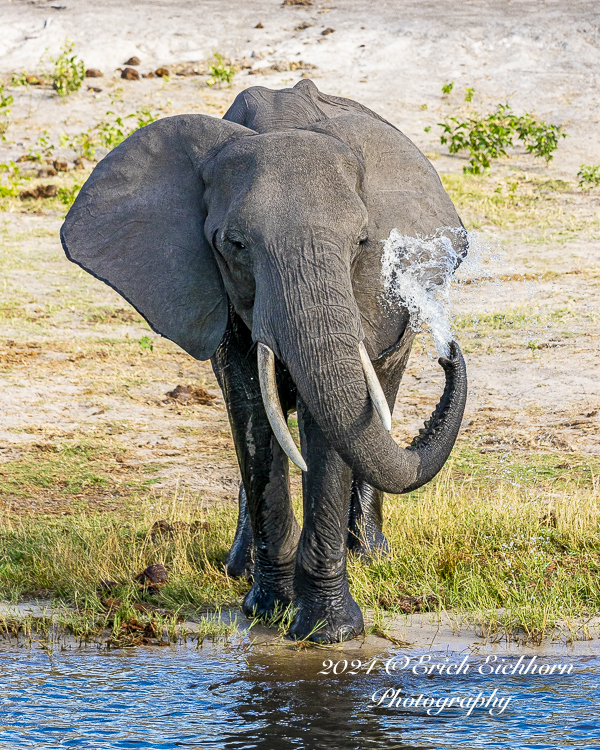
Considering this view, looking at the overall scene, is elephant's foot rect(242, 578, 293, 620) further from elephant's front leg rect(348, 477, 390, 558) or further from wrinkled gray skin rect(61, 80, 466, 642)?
elephant's front leg rect(348, 477, 390, 558)

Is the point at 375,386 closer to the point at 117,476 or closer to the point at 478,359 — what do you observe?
the point at 117,476

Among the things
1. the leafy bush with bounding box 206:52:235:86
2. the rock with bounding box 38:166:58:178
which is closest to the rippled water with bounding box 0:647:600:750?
the rock with bounding box 38:166:58:178

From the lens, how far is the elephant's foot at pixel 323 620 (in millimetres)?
4758

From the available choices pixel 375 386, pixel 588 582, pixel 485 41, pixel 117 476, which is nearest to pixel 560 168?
pixel 485 41

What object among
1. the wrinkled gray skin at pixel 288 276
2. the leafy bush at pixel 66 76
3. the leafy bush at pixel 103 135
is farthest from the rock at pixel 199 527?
the leafy bush at pixel 66 76

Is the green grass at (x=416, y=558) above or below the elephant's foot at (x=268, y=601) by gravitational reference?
below

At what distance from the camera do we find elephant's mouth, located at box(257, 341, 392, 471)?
4.08 m

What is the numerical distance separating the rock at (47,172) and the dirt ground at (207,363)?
156 millimetres

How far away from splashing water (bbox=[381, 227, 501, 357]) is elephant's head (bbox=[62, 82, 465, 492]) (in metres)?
0.04

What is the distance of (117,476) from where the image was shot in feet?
25.1

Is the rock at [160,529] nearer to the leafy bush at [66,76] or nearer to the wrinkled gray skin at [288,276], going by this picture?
the wrinkled gray skin at [288,276]

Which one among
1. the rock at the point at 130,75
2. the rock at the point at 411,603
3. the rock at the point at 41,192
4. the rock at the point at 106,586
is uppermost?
the rock at the point at 130,75

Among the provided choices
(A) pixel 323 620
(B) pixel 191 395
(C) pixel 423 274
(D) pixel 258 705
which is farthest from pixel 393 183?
(B) pixel 191 395

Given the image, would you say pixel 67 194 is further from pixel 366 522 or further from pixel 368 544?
pixel 368 544
